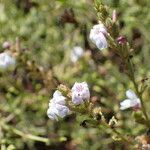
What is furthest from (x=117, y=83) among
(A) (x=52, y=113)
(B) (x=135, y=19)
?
(A) (x=52, y=113)

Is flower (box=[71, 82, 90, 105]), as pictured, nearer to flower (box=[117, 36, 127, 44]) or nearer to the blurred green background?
flower (box=[117, 36, 127, 44])

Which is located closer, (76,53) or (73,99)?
(73,99)

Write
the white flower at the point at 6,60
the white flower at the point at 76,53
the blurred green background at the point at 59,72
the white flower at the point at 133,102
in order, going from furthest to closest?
the white flower at the point at 76,53, the blurred green background at the point at 59,72, the white flower at the point at 6,60, the white flower at the point at 133,102

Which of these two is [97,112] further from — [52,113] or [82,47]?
[82,47]

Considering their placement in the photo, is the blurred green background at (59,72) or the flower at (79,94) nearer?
the flower at (79,94)

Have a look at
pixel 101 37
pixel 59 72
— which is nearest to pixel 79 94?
pixel 101 37

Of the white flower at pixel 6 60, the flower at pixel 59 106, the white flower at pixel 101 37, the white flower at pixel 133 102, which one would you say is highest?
the white flower at pixel 6 60

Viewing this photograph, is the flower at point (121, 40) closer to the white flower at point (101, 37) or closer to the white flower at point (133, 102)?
the white flower at point (101, 37)

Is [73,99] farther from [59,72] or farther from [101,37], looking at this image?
[59,72]

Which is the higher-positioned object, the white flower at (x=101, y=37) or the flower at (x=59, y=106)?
the white flower at (x=101, y=37)

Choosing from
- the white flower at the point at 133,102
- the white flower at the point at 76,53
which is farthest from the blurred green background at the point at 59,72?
the white flower at the point at 133,102
